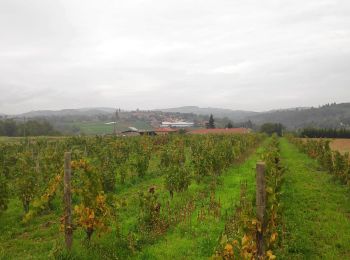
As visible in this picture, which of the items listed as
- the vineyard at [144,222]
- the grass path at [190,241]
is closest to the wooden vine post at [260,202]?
the vineyard at [144,222]

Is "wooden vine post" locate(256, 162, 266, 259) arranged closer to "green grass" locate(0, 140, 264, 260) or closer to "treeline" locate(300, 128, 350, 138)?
"green grass" locate(0, 140, 264, 260)

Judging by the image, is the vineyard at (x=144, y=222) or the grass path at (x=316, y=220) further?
the grass path at (x=316, y=220)

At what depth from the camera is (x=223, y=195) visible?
49.2 ft

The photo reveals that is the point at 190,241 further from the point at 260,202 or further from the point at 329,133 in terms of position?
the point at 329,133

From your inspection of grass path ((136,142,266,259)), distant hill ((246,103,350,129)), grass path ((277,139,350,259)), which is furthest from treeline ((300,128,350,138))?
grass path ((136,142,266,259))

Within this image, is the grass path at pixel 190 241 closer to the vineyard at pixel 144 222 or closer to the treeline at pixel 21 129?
the vineyard at pixel 144 222

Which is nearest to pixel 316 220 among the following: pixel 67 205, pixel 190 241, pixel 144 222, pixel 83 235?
pixel 190 241

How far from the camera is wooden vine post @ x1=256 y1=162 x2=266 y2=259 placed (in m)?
5.90

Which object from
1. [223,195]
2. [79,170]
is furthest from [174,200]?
[79,170]

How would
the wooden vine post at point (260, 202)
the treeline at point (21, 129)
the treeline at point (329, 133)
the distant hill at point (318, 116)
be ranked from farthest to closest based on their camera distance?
the distant hill at point (318, 116), the treeline at point (329, 133), the treeline at point (21, 129), the wooden vine post at point (260, 202)

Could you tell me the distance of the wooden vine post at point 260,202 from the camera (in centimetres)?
590

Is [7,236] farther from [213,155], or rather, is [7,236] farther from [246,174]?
[246,174]

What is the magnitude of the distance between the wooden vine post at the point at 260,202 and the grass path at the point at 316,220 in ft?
8.35

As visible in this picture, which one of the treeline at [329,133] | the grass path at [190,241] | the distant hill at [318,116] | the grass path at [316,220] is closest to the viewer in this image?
the grass path at [190,241]
